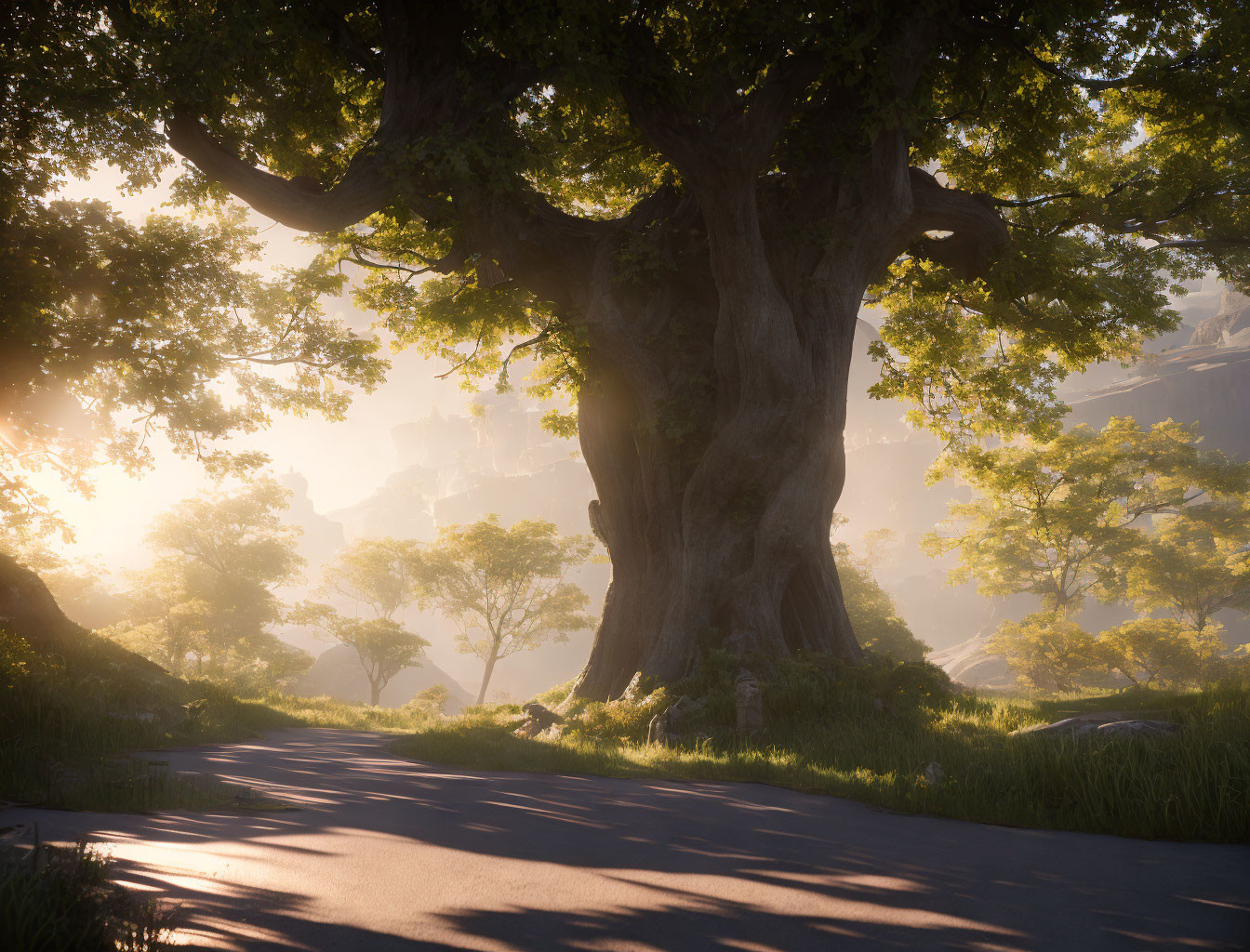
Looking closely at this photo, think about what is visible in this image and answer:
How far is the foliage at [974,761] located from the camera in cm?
378

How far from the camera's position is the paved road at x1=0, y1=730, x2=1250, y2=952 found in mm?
2438

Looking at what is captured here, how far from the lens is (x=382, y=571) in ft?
149

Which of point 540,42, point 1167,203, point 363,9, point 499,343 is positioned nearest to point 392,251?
point 499,343

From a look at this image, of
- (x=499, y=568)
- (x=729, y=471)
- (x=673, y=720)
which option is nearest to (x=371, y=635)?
(x=499, y=568)

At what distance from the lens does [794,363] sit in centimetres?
951

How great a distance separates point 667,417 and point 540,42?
5.51 m

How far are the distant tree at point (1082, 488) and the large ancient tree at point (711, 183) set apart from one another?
774cm

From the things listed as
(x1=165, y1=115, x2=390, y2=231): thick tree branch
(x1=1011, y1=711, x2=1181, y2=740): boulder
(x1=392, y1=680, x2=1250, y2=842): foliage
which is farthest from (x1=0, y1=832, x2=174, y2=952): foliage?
(x1=165, y1=115, x2=390, y2=231): thick tree branch

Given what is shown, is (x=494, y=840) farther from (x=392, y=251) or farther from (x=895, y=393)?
(x=895, y=393)

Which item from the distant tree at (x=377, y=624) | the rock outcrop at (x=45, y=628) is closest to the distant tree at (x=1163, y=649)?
the rock outcrop at (x=45, y=628)

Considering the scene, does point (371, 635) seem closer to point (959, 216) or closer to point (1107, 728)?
point (959, 216)

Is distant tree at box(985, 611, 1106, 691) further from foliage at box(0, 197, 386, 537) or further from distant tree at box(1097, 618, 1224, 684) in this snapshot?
foliage at box(0, 197, 386, 537)

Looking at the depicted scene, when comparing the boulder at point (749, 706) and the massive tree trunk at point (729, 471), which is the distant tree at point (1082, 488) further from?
the boulder at point (749, 706)

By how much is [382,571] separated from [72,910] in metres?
46.7
